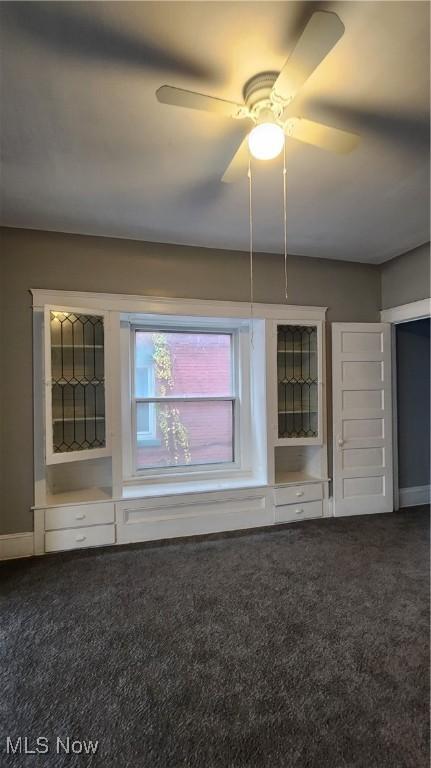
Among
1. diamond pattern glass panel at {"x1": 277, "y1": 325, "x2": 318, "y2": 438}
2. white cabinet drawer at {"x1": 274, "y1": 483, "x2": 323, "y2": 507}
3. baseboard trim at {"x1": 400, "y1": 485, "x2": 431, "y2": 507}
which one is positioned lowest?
baseboard trim at {"x1": 400, "y1": 485, "x2": 431, "y2": 507}

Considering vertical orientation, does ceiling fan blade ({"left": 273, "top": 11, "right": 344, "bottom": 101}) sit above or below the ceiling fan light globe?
above

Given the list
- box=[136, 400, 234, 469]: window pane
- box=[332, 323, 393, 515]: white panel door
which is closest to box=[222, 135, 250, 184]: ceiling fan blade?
box=[332, 323, 393, 515]: white panel door

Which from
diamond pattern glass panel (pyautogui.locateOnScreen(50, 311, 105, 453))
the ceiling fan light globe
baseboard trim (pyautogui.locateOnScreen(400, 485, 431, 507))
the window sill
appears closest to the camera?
the ceiling fan light globe

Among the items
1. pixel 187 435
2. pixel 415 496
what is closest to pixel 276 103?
pixel 187 435

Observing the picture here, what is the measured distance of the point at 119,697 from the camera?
1663 millimetres

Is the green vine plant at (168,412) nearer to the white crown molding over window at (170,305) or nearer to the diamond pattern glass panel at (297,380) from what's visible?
the white crown molding over window at (170,305)

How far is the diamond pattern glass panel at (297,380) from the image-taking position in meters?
3.83

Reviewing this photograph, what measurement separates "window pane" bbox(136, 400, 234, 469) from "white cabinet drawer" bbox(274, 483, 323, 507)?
2.25 ft

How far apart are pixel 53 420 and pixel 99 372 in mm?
563

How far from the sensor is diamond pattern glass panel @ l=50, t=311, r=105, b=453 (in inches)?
123

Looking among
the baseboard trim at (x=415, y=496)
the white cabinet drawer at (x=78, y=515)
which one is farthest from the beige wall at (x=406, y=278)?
the white cabinet drawer at (x=78, y=515)

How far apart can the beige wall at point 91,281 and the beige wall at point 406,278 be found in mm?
398

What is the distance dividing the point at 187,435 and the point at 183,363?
2.59 ft

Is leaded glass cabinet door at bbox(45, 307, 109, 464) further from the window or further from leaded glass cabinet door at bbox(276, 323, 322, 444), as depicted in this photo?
leaded glass cabinet door at bbox(276, 323, 322, 444)
